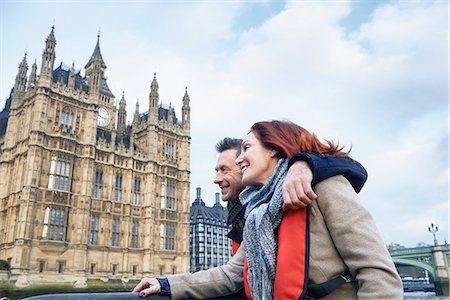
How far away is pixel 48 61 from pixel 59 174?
31.0ft

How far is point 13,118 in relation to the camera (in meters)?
32.5

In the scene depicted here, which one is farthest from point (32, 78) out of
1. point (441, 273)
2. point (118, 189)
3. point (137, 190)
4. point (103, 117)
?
point (441, 273)

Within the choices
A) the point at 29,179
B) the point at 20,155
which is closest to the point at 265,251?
the point at 29,179

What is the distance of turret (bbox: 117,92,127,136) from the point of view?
132ft

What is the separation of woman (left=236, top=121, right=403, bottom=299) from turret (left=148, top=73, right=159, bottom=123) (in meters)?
36.6

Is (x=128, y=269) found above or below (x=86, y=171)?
below

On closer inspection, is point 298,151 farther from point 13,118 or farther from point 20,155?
point 13,118

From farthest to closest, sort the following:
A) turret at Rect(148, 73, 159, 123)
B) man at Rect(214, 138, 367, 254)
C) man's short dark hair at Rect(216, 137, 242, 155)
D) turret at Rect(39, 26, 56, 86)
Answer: turret at Rect(148, 73, 159, 123) → turret at Rect(39, 26, 56, 86) → man's short dark hair at Rect(216, 137, 242, 155) → man at Rect(214, 138, 367, 254)

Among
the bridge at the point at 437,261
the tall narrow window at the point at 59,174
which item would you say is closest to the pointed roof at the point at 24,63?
the tall narrow window at the point at 59,174

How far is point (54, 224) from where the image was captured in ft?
92.7

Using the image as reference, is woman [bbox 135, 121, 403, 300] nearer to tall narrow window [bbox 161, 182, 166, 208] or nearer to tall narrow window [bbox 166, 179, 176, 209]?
tall narrow window [bbox 161, 182, 166, 208]

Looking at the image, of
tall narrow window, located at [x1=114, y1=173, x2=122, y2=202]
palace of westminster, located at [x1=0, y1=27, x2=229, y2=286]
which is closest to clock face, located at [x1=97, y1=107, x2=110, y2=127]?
palace of westminster, located at [x1=0, y1=27, x2=229, y2=286]

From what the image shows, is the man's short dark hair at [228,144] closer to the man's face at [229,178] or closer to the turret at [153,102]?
the man's face at [229,178]

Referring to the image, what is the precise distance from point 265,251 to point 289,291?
0.68 ft
